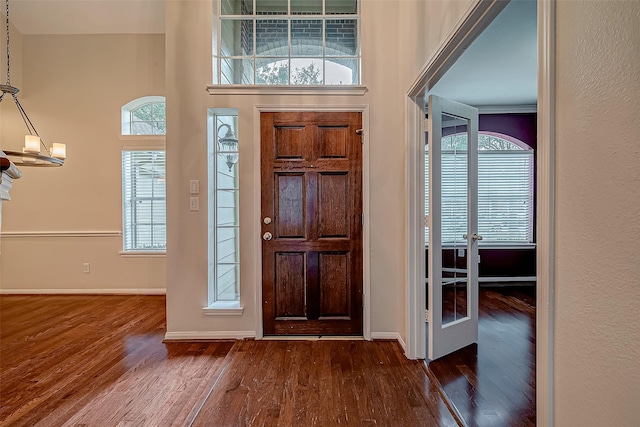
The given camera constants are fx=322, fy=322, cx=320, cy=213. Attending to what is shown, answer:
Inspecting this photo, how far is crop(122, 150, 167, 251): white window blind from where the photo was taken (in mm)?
4547

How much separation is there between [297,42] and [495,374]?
322cm

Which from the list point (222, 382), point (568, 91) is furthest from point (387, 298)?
point (568, 91)

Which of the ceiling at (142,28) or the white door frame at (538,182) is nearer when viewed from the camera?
the white door frame at (538,182)

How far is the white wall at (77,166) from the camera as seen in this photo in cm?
443

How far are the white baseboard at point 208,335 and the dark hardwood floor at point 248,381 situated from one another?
0.07 metres

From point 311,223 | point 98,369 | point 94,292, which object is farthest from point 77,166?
point 311,223

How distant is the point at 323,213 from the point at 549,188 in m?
1.98

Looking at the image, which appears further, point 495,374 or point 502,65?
point 502,65

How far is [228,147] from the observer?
307 centimetres

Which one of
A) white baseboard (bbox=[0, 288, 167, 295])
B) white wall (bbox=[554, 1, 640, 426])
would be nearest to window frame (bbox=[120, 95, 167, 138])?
white baseboard (bbox=[0, 288, 167, 295])

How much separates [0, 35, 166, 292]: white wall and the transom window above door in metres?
2.02

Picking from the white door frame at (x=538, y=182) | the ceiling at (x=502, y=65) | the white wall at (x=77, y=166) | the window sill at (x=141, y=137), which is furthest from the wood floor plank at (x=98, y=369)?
the ceiling at (x=502, y=65)

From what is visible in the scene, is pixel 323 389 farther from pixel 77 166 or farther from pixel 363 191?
pixel 77 166

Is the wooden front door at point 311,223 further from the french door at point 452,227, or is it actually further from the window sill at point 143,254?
the window sill at point 143,254
